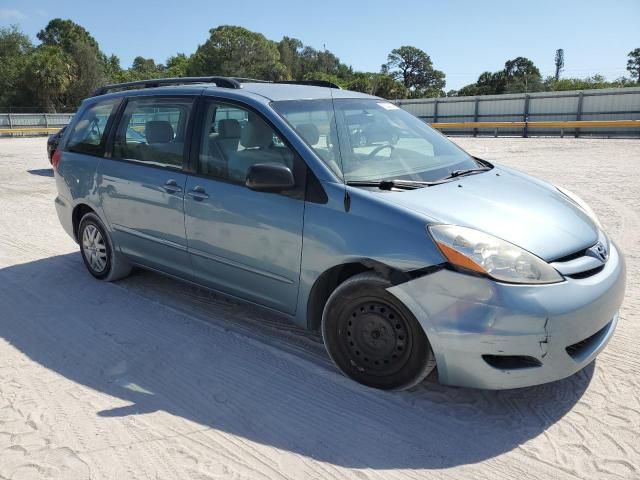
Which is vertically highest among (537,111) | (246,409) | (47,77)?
(47,77)

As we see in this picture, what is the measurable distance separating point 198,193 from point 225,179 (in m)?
0.26

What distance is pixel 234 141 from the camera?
3.74 meters

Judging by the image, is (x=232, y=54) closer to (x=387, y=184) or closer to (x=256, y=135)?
(x=256, y=135)

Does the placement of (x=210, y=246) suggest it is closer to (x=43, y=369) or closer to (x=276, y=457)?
(x=43, y=369)

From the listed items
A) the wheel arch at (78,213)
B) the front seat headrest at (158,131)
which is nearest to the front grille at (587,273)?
the front seat headrest at (158,131)

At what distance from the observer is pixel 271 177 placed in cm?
317

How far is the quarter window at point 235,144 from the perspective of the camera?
11.4ft

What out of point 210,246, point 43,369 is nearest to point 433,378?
point 210,246

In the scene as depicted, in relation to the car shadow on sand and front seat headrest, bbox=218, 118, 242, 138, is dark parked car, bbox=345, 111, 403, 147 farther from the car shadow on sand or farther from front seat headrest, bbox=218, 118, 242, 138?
the car shadow on sand

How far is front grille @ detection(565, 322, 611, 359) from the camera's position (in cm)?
279

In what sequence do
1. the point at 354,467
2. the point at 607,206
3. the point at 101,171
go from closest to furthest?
the point at 354,467, the point at 101,171, the point at 607,206

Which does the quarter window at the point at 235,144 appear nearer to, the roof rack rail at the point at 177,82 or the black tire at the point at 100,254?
the roof rack rail at the point at 177,82

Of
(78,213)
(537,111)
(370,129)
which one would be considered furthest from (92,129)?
(537,111)

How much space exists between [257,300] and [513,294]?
1721 millimetres
